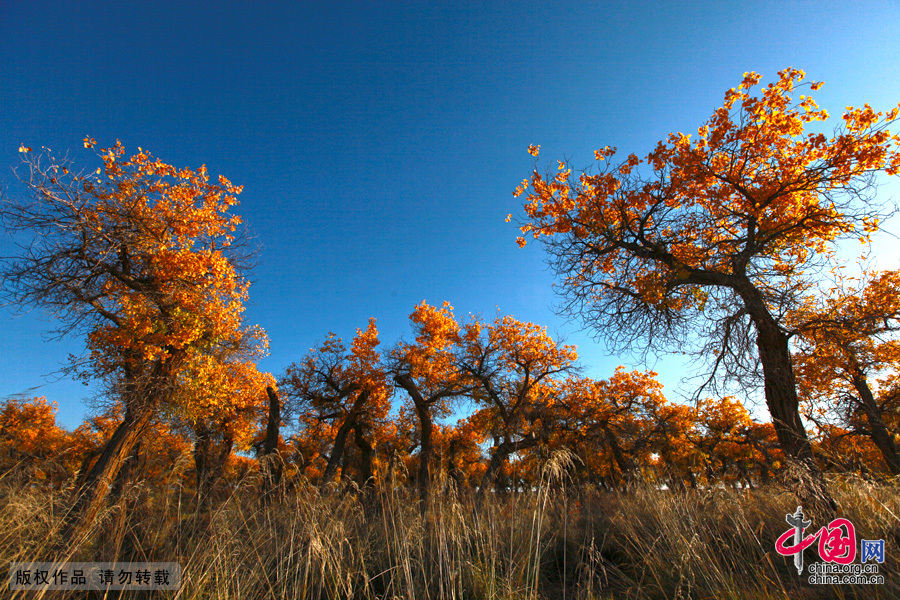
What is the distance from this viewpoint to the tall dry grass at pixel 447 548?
279 centimetres

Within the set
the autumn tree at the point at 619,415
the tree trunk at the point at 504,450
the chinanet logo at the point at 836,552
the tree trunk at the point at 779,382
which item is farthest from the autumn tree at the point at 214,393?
the autumn tree at the point at 619,415

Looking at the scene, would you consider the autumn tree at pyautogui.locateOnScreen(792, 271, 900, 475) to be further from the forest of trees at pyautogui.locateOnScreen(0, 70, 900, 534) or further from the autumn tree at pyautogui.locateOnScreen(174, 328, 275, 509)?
the autumn tree at pyautogui.locateOnScreen(174, 328, 275, 509)

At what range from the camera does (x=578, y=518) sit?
5.98 m

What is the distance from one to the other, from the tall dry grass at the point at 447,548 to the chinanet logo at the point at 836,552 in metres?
0.10

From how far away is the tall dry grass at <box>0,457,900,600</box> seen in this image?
2793mm

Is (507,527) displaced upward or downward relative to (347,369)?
downward

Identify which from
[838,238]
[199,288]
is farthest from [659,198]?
[199,288]

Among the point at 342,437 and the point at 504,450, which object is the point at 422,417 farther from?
the point at 342,437

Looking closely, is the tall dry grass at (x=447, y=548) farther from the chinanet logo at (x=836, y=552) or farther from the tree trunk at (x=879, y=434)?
the tree trunk at (x=879, y=434)

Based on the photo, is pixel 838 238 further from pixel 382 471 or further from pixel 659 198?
pixel 382 471

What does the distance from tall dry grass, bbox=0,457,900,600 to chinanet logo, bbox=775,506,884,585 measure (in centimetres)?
10

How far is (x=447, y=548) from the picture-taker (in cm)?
300

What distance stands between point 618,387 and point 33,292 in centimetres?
2599

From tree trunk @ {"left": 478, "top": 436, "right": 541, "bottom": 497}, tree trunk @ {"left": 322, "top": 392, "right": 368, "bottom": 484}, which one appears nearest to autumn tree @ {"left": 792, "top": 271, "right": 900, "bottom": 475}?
tree trunk @ {"left": 478, "top": 436, "right": 541, "bottom": 497}
